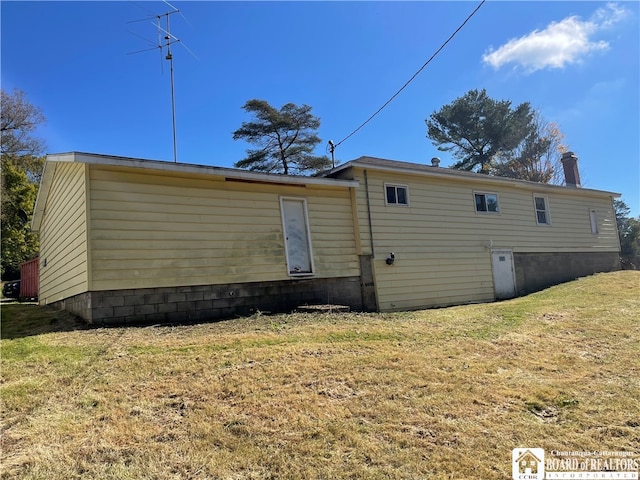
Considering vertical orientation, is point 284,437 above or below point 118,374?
below

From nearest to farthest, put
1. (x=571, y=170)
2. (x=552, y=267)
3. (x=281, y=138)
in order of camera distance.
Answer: (x=552, y=267)
(x=571, y=170)
(x=281, y=138)

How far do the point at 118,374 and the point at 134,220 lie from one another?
3730 millimetres

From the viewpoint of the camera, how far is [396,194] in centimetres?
1201

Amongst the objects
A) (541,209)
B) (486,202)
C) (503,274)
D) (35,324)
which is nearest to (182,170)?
(35,324)

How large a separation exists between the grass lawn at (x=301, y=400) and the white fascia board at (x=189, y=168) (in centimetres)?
301

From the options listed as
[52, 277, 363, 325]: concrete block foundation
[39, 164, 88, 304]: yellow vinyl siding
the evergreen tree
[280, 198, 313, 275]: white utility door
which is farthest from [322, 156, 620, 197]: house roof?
the evergreen tree

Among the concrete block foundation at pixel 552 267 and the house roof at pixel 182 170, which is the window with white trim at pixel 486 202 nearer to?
the concrete block foundation at pixel 552 267

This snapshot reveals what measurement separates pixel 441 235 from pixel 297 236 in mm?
5137

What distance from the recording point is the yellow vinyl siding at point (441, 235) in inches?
450

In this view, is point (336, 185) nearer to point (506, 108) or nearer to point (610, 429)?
point (610, 429)

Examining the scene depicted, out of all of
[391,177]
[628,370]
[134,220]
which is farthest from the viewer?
[391,177]

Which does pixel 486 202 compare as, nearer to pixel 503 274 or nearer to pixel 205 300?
pixel 503 274

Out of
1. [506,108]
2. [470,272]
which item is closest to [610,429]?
[470,272]

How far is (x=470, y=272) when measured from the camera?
13.3m
